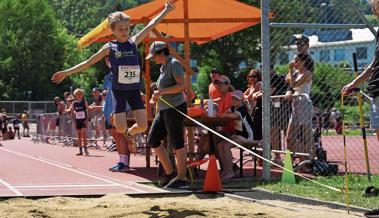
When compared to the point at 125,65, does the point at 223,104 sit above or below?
below

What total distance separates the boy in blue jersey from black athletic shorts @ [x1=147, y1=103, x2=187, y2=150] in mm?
527

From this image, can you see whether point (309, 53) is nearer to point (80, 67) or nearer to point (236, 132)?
point (236, 132)

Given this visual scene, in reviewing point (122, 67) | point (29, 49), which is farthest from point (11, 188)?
point (29, 49)

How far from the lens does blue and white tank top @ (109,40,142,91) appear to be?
9016mm

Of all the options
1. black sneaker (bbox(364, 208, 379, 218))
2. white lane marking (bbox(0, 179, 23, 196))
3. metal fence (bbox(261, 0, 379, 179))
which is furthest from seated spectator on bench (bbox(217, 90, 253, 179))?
black sneaker (bbox(364, 208, 379, 218))

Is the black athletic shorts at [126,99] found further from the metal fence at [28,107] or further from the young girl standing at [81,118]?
the metal fence at [28,107]

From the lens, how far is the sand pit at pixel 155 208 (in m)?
7.15

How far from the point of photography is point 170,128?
9.74 m

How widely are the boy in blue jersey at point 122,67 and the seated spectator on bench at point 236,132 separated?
2206mm

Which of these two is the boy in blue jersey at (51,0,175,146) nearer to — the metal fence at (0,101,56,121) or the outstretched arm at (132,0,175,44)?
the outstretched arm at (132,0,175,44)

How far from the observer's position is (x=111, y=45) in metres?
9.05

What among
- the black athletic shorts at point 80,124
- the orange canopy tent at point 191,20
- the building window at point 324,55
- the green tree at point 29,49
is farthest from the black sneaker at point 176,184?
the green tree at point 29,49

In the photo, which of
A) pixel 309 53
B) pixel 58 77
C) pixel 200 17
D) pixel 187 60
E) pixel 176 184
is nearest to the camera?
pixel 58 77

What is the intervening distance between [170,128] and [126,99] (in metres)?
0.86
